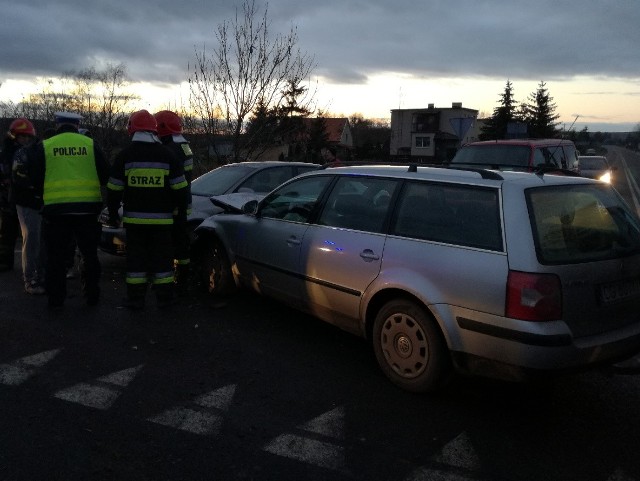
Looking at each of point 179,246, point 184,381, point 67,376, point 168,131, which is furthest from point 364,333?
point 168,131

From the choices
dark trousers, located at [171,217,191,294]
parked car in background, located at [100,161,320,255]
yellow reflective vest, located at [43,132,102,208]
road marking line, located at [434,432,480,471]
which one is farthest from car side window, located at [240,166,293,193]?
road marking line, located at [434,432,480,471]

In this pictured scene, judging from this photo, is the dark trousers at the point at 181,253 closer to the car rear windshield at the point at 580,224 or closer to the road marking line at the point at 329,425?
the road marking line at the point at 329,425

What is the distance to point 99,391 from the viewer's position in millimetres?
3977

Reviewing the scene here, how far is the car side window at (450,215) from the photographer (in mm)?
3659

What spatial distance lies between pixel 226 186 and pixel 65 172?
259 cm

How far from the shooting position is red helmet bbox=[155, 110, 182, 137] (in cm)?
640

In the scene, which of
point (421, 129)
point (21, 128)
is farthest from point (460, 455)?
point (421, 129)

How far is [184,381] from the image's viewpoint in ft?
13.8

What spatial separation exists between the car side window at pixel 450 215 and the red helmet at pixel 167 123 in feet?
10.6

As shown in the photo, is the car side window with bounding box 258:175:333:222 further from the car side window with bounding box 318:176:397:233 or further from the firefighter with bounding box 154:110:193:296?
the firefighter with bounding box 154:110:193:296

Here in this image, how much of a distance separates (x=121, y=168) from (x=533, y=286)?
12.7 ft

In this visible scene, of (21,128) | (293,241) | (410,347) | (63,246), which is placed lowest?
(410,347)

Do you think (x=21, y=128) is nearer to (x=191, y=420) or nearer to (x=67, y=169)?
(x=67, y=169)

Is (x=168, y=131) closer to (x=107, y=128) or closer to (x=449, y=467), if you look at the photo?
(x=449, y=467)
